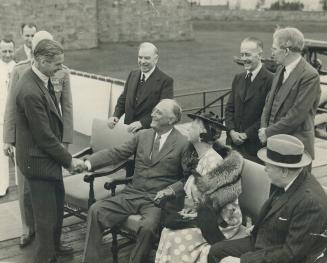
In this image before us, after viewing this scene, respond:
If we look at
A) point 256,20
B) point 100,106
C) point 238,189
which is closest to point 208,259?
point 238,189

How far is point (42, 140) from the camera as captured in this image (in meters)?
4.68

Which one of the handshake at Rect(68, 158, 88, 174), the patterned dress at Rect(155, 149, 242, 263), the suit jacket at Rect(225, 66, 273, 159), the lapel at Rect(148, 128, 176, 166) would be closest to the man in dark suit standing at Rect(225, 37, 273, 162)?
the suit jacket at Rect(225, 66, 273, 159)

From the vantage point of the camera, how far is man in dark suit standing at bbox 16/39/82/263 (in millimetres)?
4633

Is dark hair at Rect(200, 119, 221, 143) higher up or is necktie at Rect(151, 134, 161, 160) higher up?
dark hair at Rect(200, 119, 221, 143)

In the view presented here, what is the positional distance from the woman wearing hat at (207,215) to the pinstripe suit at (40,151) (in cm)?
99

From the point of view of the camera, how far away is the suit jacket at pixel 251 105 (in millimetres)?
5875

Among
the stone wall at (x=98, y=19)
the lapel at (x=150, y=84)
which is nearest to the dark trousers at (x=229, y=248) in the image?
the lapel at (x=150, y=84)

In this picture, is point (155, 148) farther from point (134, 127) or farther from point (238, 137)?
point (238, 137)

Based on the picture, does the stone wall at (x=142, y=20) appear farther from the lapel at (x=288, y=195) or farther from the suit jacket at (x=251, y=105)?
the lapel at (x=288, y=195)

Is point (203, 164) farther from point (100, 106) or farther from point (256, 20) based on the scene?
point (256, 20)

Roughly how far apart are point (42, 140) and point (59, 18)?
2549 centimetres

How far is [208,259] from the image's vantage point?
4.36 m

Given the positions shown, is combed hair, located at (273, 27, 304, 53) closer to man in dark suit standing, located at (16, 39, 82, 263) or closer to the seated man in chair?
the seated man in chair

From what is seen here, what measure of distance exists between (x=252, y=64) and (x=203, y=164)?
151 cm
